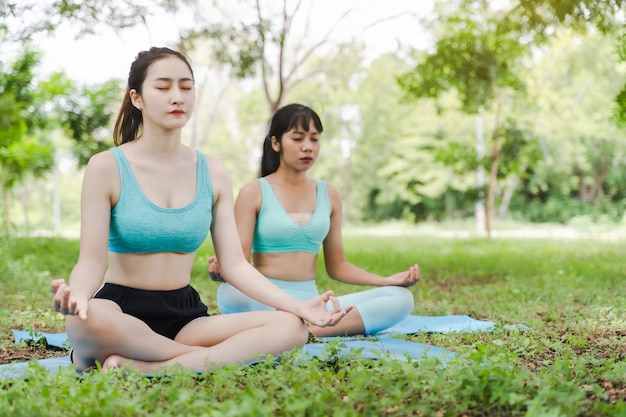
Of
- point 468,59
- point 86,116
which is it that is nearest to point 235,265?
point 468,59

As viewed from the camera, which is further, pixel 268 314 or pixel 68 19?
pixel 68 19

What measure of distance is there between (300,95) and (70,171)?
2719 centimetres

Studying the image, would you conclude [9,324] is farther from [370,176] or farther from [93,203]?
[370,176]

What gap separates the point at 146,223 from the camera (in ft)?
10.3

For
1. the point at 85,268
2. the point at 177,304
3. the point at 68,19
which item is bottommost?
the point at 177,304

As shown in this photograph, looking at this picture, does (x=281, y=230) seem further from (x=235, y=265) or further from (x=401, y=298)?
(x=235, y=265)

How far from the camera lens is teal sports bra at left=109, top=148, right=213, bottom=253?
124 inches

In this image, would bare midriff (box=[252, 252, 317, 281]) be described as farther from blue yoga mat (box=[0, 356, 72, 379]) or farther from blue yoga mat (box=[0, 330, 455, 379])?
blue yoga mat (box=[0, 356, 72, 379])

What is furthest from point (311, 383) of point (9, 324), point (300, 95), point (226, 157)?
point (226, 157)

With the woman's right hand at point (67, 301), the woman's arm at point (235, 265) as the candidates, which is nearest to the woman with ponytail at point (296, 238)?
the woman's arm at point (235, 265)

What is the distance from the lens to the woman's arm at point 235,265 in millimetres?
3234

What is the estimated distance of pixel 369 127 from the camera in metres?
34.6

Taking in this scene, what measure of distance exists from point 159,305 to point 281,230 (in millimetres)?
1338

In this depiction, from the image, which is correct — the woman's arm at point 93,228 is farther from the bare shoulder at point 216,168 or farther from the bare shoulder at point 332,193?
the bare shoulder at point 332,193
